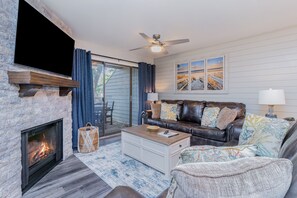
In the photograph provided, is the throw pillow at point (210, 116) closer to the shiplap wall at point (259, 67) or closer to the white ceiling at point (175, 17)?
the shiplap wall at point (259, 67)

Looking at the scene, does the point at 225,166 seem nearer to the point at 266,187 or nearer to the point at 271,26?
the point at 266,187

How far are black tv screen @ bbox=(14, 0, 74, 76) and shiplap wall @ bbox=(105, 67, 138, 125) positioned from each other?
1894mm

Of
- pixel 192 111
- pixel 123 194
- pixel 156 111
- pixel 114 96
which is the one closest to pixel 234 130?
pixel 192 111

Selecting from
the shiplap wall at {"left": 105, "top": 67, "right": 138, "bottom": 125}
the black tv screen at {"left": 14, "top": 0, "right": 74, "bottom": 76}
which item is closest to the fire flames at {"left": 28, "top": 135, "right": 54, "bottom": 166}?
the black tv screen at {"left": 14, "top": 0, "right": 74, "bottom": 76}

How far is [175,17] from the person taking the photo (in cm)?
261

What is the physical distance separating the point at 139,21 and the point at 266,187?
2.86m

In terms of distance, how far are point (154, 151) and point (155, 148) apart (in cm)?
6

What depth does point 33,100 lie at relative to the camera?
2111 millimetres

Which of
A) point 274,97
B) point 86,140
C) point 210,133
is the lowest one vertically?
point 86,140

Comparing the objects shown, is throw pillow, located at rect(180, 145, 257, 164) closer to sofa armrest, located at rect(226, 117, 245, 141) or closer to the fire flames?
sofa armrest, located at rect(226, 117, 245, 141)

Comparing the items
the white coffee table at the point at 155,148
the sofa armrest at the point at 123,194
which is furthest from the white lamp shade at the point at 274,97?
the sofa armrest at the point at 123,194

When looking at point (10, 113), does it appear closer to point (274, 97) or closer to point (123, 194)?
point (123, 194)

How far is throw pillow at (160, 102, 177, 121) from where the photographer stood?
405 centimetres

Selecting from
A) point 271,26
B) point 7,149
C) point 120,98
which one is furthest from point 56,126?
point 271,26
